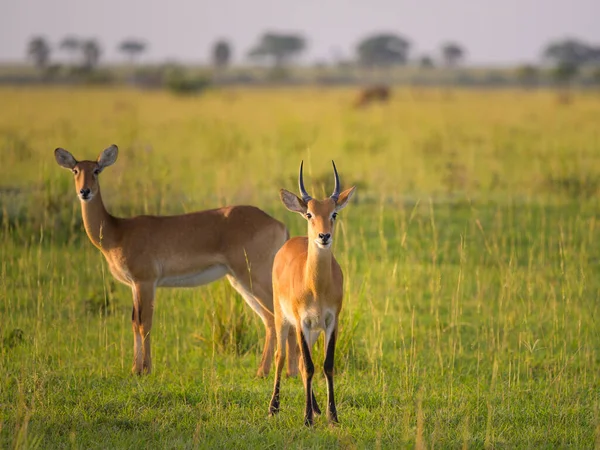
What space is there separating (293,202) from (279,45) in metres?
97.1

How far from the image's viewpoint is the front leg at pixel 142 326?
7.09 m

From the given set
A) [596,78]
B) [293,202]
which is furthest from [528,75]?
[293,202]

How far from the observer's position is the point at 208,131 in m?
24.3

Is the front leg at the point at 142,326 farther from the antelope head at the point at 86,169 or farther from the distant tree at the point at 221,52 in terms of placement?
A: the distant tree at the point at 221,52

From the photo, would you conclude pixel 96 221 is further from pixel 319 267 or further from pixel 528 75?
pixel 528 75

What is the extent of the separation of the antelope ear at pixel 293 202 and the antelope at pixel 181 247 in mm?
1324

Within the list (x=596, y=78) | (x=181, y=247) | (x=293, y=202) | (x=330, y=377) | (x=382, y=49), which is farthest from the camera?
(x=382, y=49)

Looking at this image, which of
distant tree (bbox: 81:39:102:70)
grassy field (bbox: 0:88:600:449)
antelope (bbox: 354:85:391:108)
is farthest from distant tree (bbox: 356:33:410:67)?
grassy field (bbox: 0:88:600:449)

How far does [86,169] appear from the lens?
7371 millimetres

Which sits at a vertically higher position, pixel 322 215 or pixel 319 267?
pixel 322 215

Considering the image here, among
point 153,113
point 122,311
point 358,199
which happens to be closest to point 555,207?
point 358,199

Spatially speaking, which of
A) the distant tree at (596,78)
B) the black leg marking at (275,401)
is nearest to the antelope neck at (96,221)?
the black leg marking at (275,401)

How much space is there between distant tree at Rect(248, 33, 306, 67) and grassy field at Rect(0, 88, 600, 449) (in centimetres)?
8433

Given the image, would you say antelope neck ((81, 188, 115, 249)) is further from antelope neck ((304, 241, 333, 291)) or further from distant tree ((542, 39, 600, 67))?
distant tree ((542, 39, 600, 67))
